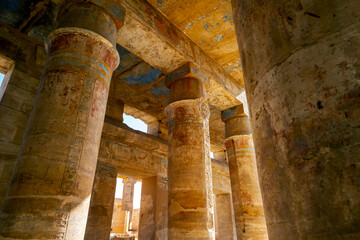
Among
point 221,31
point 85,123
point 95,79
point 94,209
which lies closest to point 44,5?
point 95,79

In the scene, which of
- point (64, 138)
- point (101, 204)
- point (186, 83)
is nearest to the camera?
point (64, 138)

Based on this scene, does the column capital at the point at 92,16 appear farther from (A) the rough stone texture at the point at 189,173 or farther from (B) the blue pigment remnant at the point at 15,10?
(A) the rough stone texture at the point at 189,173

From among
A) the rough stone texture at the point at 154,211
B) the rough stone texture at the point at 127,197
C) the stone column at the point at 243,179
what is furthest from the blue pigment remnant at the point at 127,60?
the rough stone texture at the point at 127,197

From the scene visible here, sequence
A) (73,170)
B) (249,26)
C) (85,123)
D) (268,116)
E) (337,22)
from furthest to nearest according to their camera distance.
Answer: (85,123)
(73,170)
(249,26)
(268,116)
(337,22)

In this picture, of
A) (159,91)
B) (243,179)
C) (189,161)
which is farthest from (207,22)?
(243,179)

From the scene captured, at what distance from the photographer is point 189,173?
423 cm

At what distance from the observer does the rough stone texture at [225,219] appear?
9031 millimetres

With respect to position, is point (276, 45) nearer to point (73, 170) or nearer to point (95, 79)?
point (73, 170)

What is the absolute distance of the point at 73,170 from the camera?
2371 mm

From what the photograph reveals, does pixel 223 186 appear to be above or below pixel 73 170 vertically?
above

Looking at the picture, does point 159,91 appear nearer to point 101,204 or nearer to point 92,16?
point 101,204

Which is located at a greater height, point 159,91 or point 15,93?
point 159,91

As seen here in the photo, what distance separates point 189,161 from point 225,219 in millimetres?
6082

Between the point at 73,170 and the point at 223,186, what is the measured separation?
7752mm
